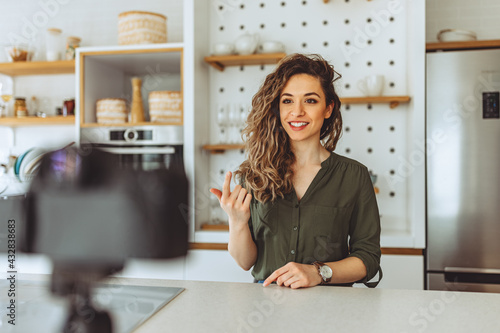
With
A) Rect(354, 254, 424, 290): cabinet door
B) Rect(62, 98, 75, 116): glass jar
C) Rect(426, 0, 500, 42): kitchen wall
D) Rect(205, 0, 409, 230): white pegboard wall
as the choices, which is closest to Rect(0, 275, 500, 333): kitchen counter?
Rect(354, 254, 424, 290): cabinet door

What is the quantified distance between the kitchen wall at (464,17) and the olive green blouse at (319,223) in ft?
5.93

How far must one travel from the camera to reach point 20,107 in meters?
2.86

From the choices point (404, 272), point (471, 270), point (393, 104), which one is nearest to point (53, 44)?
point (393, 104)

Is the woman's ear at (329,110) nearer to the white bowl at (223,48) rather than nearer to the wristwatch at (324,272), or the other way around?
the wristwatch at (324,272)

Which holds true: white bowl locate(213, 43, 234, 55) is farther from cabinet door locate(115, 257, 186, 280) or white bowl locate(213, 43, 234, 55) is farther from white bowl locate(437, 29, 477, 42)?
cabinet door locate(115, 257, 186, 280)

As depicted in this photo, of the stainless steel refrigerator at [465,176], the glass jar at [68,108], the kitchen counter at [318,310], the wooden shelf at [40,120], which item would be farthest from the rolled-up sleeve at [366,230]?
the glass jar at [68,108]

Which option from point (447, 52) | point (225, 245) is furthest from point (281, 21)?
point (225, 245)

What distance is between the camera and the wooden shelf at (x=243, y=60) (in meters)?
2.37

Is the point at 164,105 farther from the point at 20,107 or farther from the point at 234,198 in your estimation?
the point at 234,198

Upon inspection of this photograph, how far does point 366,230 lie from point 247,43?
1514 millimetres

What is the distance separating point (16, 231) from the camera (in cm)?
22

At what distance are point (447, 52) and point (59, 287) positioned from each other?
7.83 ft

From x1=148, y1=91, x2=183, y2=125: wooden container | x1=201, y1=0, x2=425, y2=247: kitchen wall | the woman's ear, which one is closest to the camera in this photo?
the woman's ear

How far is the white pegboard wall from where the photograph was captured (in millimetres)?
2479
